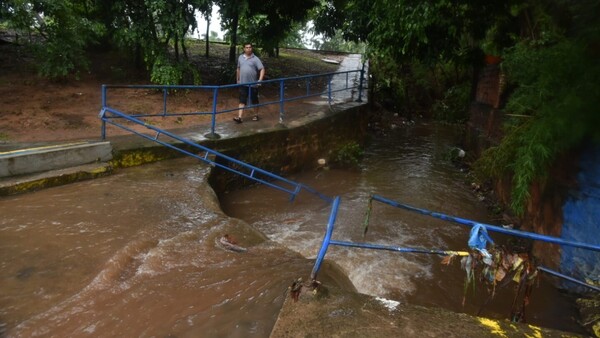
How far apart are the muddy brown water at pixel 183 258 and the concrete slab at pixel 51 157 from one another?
433mm

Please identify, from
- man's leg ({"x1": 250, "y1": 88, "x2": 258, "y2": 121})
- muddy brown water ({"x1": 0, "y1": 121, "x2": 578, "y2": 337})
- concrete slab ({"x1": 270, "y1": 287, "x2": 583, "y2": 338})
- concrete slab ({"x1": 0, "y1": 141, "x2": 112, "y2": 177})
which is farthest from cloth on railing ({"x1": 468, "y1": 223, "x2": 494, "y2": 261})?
man's leg ({"x1": 250, "y1": 88, "x2": 258, "y2": 121})

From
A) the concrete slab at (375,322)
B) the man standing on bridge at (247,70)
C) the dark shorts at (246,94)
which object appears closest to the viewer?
the concrete slab at (375,322)

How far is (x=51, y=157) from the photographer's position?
5492 millimetres

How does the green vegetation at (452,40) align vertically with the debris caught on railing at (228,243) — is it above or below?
above

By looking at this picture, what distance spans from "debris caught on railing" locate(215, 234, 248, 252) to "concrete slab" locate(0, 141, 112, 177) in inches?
109

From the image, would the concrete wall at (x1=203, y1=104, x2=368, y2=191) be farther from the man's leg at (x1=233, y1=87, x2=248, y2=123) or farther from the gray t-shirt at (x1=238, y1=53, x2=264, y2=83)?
the gray t-shirt at (x1=238, y1=53, x2=264, y2=83)

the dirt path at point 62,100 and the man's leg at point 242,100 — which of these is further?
the man's leg at point 242,100

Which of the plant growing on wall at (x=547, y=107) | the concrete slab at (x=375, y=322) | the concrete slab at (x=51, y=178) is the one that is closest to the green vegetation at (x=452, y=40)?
the plant growing on wall at (x=547, y=107)

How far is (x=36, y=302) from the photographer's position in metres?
3.15

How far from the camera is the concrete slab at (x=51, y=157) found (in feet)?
17.0

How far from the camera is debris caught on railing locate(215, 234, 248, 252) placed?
421 centimetres

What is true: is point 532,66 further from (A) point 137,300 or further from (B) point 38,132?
(B) point 38,132

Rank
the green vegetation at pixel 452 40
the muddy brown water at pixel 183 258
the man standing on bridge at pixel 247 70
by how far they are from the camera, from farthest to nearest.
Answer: the man standing on bridge at pixel 247 70
the green vegetation at pixel 452 40
the muddy brown water at pixel 183 258

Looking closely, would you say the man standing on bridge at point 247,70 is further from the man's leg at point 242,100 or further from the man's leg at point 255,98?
the man's leg at point 255,98
